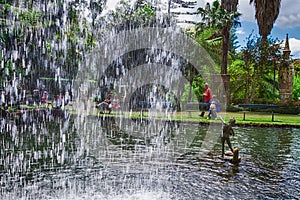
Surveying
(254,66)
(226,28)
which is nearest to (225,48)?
(226,28)

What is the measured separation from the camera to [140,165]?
8016 millimetres

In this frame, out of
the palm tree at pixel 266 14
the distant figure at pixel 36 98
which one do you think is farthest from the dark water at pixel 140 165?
the palm tree at pixel 266 14

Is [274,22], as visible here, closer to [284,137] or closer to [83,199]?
[284,137]

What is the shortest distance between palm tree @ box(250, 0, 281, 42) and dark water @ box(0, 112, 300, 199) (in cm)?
1659

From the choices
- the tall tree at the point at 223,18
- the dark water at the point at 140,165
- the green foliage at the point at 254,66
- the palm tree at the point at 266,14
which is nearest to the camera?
the dark water at the point at 140,165

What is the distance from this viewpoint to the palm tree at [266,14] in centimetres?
2764

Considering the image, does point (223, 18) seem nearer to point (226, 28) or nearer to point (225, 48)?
point (226, 28)

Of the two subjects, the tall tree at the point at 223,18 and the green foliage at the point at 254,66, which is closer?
the tall tree at the point at 223,18

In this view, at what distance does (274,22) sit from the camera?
2809cm

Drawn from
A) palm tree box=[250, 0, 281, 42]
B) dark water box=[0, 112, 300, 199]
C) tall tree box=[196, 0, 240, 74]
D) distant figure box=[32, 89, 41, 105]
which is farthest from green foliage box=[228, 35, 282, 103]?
distant figure box=[32, 89, 41, 105]

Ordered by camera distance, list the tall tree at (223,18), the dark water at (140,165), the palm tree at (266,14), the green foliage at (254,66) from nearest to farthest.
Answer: the dark water at (140,165) < the tall tree at (223,18) < the green foliage at (254,66) < the palm tree at (266,14)

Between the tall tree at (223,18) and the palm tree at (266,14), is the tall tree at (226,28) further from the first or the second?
the palm tree at (266,14)

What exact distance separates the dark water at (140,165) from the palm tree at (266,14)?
16590 millimetres

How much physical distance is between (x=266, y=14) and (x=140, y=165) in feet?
77.4
